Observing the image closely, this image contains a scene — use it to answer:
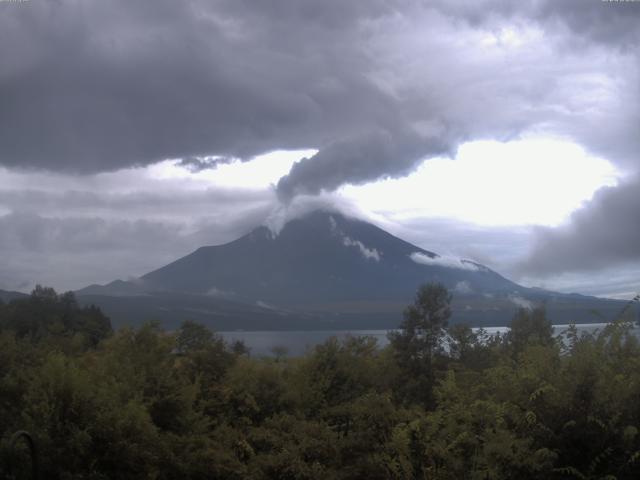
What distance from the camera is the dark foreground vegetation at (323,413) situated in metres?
9.36

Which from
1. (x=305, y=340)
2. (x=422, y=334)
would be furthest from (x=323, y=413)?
(x=305, y=340)

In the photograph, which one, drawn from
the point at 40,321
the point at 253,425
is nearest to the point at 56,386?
the point at 253,425

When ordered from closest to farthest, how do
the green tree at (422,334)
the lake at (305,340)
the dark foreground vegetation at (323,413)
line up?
the dark foreground vegetation at (323,413) → the lake at (305,340) → the green tree at (422,334)

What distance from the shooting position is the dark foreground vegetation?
936cm

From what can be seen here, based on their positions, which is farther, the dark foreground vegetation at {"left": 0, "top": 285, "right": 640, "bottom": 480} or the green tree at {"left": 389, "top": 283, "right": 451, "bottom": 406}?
the green tree at {"left": 389, "top": 283, "right": 451, "bottom": 406}

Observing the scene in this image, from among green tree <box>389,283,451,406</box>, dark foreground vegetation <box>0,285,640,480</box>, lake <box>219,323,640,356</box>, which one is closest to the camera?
dark foreground vegetation <box>0,285,640,480</box>

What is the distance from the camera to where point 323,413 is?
1827cm

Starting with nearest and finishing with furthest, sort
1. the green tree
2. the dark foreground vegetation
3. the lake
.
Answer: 1. the dark foreground vegetation
2. the lake
3. the green tree

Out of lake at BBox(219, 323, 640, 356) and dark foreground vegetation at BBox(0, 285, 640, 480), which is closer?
dark foreground vegetation at BBox(0, 285, 640, 480)

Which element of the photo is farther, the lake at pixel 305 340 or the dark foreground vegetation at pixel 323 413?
the lake at pixel 305 340

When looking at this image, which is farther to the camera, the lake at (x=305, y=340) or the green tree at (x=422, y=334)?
the green tree at (x=422, y=334)

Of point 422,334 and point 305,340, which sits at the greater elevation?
point 422,334

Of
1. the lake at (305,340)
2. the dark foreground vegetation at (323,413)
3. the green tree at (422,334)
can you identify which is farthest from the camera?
the green tree at (422,334)

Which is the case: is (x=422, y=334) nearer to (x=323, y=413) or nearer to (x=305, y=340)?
(x=323, y=413)
